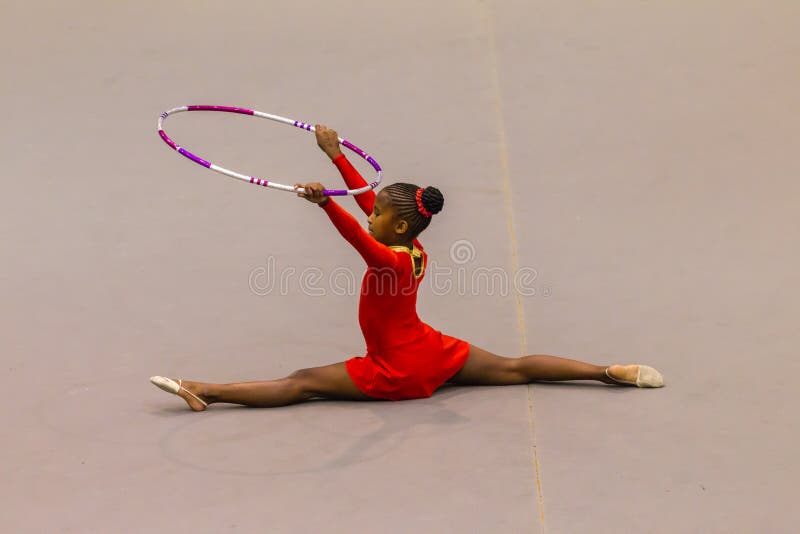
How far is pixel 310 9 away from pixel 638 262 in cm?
365

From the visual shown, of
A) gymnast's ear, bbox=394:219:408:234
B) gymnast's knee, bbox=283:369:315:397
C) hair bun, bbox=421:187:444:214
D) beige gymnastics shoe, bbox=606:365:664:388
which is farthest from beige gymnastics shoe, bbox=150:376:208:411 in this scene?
beige gymnastics shoe, bbox=606:365:664:388

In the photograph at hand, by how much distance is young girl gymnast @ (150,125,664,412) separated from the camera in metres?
4.25

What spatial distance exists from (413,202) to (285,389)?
0.95 m

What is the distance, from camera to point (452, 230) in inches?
240

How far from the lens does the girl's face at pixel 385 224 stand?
13.9ft

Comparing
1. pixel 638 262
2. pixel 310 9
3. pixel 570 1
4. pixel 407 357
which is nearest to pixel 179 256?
pixel 407 357

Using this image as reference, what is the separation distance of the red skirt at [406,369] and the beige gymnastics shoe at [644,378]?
0.72 meters

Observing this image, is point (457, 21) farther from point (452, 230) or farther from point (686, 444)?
point (686, 444)

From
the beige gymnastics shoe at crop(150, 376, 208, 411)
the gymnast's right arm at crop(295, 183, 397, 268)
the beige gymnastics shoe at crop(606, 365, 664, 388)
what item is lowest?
the beige gymnastics shoe at crop(606, 365, 664, 388)

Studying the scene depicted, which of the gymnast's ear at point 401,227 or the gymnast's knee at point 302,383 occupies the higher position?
the gymnast's ear at point 401,227

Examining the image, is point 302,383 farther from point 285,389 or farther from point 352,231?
point 352,231

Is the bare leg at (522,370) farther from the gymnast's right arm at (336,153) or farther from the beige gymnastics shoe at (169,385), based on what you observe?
the beige gymnastics shoe at (169,385)

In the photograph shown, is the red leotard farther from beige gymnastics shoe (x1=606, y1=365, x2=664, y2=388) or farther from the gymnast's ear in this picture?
beige gymnastics shoe (x1=606, y1=365, x2=664, y2=388)

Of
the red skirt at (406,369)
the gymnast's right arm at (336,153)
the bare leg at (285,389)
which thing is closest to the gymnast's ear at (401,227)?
the gymnast's right arm at (336,153)
